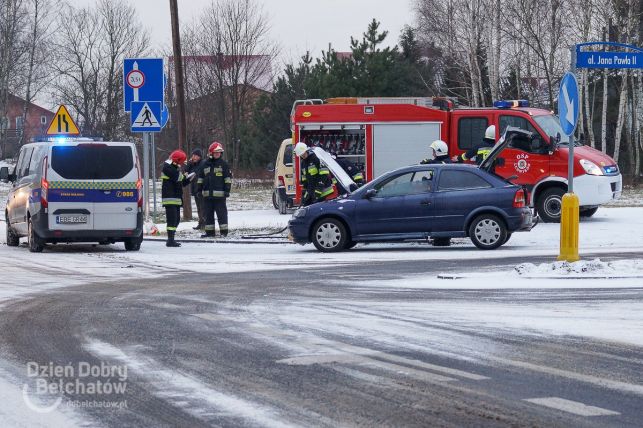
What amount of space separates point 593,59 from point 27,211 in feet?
33.9

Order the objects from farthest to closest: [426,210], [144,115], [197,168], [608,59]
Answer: [144,115]
[197,168]
[426,210]
[608,59]

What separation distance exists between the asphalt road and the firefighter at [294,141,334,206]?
26.4 ft

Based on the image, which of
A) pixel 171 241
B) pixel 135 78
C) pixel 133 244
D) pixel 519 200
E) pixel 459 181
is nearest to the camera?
pixel 519 200

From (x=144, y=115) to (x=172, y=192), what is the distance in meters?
3.28

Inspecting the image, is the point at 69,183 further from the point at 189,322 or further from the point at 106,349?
the point at 106,349

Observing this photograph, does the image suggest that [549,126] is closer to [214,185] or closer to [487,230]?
[487,230]

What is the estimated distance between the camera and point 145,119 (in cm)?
2431

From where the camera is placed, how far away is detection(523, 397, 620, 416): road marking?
661 centimetres

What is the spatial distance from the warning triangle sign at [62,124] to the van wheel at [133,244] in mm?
6679

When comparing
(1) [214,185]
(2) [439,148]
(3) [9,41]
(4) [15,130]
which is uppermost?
(3) [9,41]

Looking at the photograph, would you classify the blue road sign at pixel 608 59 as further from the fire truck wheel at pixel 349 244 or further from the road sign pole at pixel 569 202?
the fire truck wheel at pixel 349 244

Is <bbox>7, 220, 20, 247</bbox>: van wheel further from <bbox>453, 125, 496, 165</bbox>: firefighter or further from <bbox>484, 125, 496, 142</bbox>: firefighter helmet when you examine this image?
<bbox>484, 125, 496, 142</bbox>: firefighter helmet

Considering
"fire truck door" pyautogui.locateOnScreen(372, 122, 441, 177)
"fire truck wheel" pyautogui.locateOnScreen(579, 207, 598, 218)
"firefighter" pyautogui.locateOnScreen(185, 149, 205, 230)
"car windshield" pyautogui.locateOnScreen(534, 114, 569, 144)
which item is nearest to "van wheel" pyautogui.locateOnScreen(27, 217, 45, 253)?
"firefighter" pyautogui.locateOnScreen(185, 149, 205, 230)

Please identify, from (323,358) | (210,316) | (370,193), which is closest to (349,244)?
(370,193)
